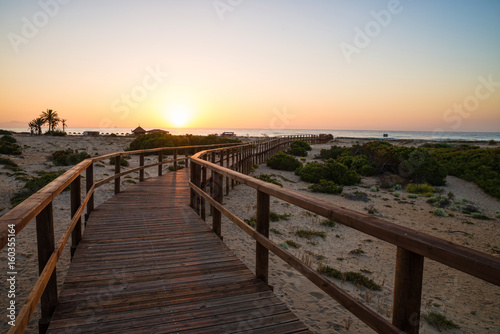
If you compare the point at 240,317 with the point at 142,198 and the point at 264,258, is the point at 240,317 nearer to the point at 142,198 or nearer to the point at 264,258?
the point at 264,258

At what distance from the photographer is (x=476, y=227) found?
9.73m

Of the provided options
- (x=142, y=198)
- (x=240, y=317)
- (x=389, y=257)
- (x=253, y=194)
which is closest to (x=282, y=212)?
(x=253, y=194)

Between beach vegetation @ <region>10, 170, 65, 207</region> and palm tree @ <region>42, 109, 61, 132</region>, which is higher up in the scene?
palm tree @ <region>42, 109, 61, 132</region>

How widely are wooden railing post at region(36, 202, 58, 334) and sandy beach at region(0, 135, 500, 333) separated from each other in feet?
6.41

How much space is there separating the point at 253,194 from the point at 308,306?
7883 millimetres

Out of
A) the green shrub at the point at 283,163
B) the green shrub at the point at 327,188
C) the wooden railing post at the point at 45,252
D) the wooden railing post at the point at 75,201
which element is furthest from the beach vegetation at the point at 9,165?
the wooden railing post at the point at 45,252

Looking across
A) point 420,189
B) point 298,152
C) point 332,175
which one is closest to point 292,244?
point 332,175

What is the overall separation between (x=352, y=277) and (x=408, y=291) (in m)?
4.83

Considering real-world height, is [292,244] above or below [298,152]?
below

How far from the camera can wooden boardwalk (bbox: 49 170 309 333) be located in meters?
2.41

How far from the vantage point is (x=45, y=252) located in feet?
8.09

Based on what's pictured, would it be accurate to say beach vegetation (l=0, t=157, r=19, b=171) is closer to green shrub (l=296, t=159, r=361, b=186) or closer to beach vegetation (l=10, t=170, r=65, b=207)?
beach vegetation (l=10, t=170, r=65, b=207)

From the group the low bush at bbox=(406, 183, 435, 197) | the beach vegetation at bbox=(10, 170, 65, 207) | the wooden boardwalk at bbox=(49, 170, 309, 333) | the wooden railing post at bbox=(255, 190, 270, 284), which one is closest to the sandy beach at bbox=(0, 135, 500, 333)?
the beach vegetation at bbox=(10, 170, 65, 207)

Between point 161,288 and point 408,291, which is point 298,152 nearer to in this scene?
point 161,288
